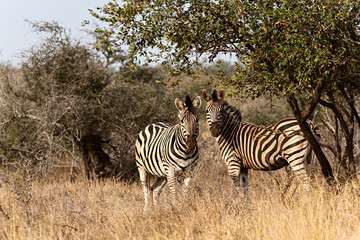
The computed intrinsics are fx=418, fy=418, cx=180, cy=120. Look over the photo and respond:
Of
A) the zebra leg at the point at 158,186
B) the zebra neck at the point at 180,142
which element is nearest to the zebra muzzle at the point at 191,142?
the zebra neck at the point at 180,142

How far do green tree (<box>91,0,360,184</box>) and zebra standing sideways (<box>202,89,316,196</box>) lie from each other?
38 centimetres

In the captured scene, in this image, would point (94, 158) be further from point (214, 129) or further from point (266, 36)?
point (266, 36)

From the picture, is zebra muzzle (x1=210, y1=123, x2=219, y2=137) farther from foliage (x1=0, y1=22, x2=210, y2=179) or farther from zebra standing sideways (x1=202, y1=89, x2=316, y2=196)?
foliage (x1=0, y1=22, x2=210, y2=179)

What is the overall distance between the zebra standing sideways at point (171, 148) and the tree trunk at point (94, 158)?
2672mm

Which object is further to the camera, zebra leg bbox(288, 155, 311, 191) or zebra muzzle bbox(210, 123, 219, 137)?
zebra muzzle bbox(210, 123, 219, 137)

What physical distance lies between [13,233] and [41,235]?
0.37 meters

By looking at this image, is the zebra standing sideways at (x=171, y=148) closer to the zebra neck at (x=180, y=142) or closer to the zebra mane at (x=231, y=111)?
the zebra neck at (x=180, y=142)

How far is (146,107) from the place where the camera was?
11445mm

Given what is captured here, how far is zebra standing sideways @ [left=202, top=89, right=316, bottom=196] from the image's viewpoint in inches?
261

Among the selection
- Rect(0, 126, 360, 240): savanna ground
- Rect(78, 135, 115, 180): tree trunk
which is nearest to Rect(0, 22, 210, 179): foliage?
Rect(78, 135, 115, 180): tree trunk

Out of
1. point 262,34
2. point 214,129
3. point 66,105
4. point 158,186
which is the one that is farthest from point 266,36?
point 66,105

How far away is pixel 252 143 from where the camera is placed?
723 centimetres

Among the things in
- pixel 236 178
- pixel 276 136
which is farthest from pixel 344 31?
pixel 236 178

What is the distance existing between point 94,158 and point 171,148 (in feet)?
14.5
